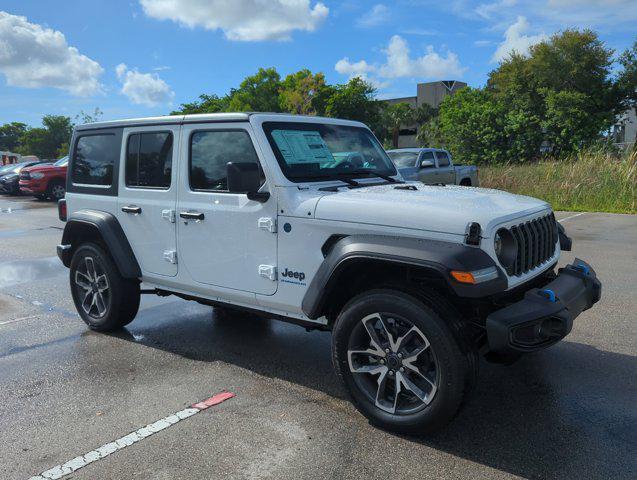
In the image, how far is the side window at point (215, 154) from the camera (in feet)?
13.2

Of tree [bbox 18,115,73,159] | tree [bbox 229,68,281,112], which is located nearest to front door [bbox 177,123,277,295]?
tree [bbox 229,68,281,112]

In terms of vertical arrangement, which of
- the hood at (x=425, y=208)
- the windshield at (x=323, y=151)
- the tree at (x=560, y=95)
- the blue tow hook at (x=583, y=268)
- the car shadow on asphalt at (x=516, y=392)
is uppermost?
the tree at (x=560, y=95)

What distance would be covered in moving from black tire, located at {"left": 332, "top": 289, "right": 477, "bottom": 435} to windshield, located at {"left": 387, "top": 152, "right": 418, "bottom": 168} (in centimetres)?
1097

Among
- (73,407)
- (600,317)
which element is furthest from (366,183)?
(600,317)

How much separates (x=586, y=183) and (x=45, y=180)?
17599 millimetres

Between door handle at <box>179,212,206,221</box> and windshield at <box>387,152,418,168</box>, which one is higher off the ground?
windshield at <box>387,152,418,168</box>

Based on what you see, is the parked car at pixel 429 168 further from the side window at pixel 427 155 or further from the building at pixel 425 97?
the building at pixel 425 97

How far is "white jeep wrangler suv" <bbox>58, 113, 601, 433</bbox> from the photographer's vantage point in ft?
9.91

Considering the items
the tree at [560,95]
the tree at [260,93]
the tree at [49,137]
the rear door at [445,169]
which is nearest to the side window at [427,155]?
the rear door at [445,169]

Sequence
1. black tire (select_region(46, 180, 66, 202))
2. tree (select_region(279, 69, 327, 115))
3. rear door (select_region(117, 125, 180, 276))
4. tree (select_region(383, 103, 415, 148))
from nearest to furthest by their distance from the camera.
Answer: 1. rear door (select_region(117, 125, 180, 276))
2. black tire (select_region(46, 180, 66, 202))
3. tree (select_region(279, 69, 327, 115))
4. tree (select_region(383, 103, 415, 148))

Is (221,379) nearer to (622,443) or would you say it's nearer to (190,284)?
(190,284)

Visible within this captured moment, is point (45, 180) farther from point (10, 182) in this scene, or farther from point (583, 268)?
point (583, 268)

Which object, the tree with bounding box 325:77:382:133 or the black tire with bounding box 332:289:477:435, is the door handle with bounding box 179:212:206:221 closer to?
the black tire with bounding box 332:289:477:435

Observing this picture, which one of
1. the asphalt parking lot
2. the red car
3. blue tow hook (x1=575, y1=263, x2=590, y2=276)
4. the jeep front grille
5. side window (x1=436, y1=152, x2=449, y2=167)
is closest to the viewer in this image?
the asphalt parking lot
